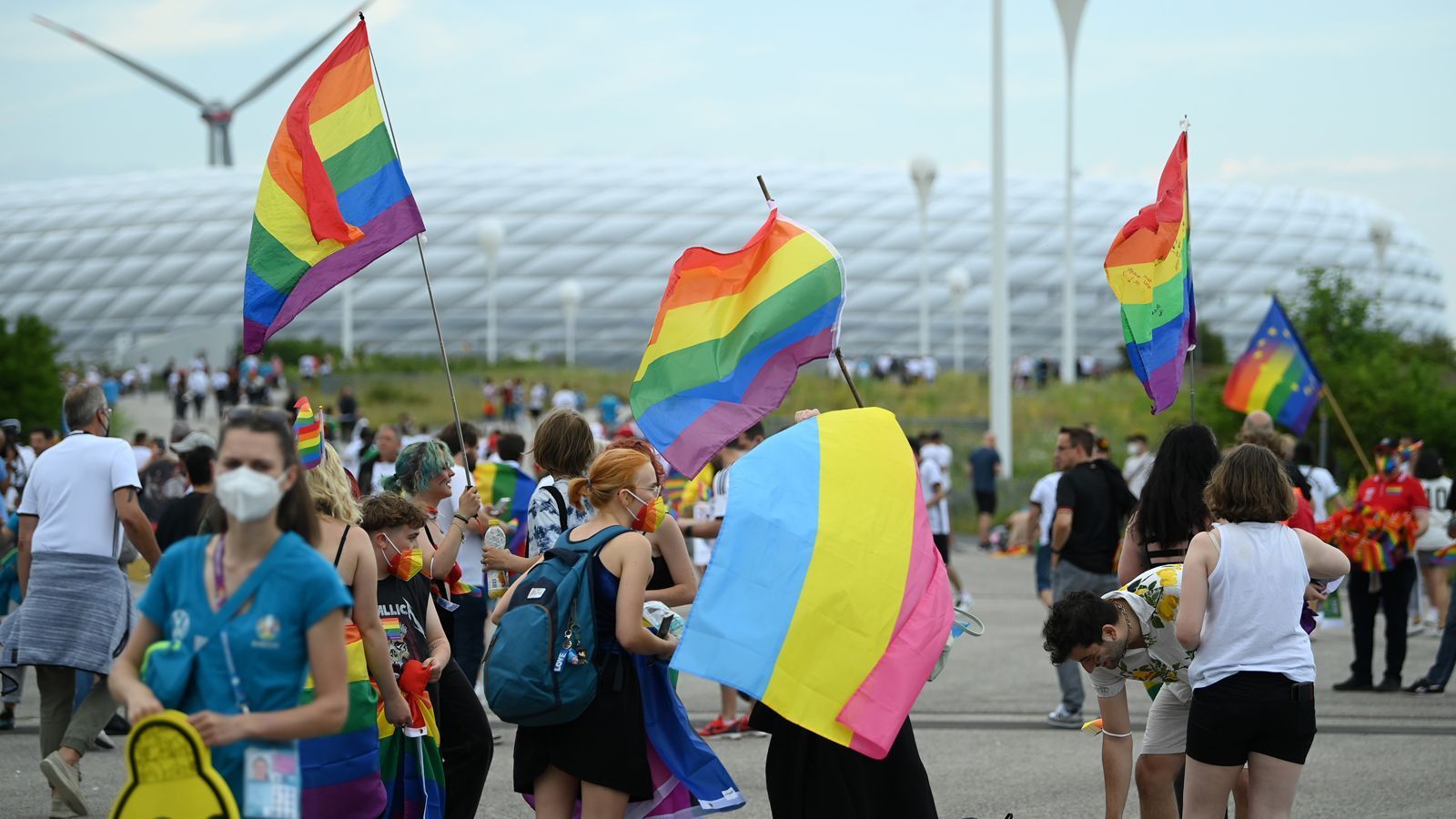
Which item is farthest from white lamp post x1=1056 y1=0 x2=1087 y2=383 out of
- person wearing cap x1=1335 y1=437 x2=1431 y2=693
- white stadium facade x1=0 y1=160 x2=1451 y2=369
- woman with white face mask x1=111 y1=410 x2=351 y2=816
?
white stadium facade x1=0 y1=160 x2=1451 y2=369

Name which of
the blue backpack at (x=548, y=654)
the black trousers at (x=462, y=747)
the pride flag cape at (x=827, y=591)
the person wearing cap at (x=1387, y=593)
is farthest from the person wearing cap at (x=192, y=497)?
the person wearing cap at (x=1387, y=593)

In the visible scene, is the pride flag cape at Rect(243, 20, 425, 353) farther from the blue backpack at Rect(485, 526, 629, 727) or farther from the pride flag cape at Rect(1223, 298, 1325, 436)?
the pride flag cape at Rect(1223, 298, 1325, 436)

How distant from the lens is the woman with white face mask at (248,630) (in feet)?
11.6

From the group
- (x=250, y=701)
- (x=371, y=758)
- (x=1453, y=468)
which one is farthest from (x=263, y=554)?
(x=1453, y=468)

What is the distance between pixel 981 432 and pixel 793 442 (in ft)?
75.2

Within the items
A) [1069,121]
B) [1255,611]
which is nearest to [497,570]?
[1255,611]

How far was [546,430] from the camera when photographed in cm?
639

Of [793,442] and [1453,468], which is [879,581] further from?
[1453,468]

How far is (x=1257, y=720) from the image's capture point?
187 inches

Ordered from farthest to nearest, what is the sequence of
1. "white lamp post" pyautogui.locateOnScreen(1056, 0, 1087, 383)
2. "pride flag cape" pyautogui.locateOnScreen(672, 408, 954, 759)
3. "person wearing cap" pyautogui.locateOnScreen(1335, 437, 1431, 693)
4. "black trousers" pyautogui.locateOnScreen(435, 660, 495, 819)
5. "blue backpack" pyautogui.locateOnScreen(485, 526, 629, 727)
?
"white lamp post" pyautogui.locateOnScreen(1056, 0, 1087, 383) < "person wearing cap" pyautogui.locateOnScreen(1335, 437, 1431, 693) < "black trousers" pyautogui.locateOnScreen(435, 660, 495, 819) < "blue backpack" pyautogui.locateOnScreen(485, 526, 629, 727) < "pride flag cape" pyautogui.locateOnScreen(672, 408, 954, 759)

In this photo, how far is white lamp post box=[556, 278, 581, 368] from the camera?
59.2m

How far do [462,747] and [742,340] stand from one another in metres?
1.88

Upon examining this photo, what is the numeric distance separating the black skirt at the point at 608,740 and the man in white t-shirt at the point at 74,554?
8.67 ft

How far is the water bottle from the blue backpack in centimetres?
144
